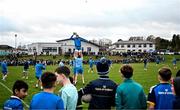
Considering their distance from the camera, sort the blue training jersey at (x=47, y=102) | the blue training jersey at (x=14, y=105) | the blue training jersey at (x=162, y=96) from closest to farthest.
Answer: the blue training jersey at (x=47, y=102), the blue training jersey at (x=14, y=105), the blue training jersey at (x=162, y=96)

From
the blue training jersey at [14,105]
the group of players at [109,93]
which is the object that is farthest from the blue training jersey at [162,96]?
the blue training jersey at [14,105]

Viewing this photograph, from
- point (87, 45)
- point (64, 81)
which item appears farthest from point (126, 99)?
point (87, 45)

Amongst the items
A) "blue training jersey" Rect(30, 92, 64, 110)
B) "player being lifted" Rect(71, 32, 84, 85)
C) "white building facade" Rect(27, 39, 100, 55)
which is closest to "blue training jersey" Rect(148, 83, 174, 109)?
"blue training jersey" Rect(30, 92, 64, 110)

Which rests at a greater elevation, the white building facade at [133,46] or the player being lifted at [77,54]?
the white building facade at [133,46]

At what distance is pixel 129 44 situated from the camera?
167250 mm

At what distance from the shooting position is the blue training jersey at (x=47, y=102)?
21.4ft

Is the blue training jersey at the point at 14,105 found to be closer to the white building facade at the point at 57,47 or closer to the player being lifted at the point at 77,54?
the player being lifted at the point at 77,54

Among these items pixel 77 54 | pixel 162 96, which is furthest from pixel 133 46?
pixel 162 96

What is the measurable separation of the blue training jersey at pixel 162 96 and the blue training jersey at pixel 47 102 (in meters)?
2.33

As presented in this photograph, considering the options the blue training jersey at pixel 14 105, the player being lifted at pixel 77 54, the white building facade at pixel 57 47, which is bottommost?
the blue training jersey at pixel 14 105

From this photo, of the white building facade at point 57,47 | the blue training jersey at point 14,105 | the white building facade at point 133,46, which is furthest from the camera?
the white building facade at point 133,46

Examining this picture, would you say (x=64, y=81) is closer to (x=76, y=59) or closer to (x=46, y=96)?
(x=46, y=96)

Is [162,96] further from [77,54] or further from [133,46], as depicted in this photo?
[133,46]

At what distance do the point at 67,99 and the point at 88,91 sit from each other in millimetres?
463
